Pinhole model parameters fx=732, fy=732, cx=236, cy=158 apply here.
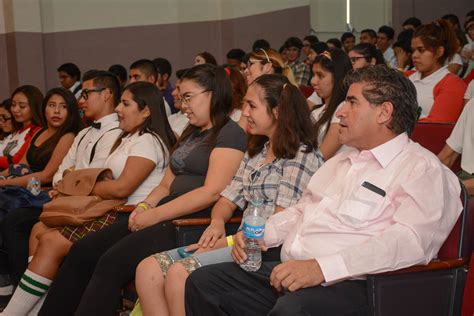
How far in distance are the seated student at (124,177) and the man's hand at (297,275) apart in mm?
1458

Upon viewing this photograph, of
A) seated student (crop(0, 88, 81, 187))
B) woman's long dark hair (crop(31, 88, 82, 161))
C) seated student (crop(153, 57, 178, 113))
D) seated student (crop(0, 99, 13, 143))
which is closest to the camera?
seated student (crop(0, 88, 81, 187))

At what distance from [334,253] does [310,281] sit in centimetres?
14

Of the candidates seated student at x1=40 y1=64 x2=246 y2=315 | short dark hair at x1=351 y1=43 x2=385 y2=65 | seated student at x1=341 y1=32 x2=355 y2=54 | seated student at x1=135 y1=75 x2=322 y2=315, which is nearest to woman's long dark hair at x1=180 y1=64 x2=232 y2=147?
seated student at x1=40 y1=64 x2=246 y2=315

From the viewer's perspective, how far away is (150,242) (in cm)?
313

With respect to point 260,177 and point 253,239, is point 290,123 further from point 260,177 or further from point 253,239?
point 253,239

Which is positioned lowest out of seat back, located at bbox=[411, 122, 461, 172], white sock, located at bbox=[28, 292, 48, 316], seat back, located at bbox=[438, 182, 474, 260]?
white sock, located at bbox=[28, 292, 48, 316]

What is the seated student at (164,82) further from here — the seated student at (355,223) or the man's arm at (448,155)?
the seated student at (355,223)

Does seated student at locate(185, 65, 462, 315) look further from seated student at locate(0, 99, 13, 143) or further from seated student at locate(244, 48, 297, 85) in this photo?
seated student at locate(0, 99, 13, 143)

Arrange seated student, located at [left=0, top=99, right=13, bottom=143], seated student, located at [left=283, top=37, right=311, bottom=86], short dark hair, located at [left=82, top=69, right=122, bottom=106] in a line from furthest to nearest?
seated student, located at [left=283, top=37, right=311, bottom=86]
seated student, located at [left=0, top=99, right=13, bottom=143]
short dark hair, located at [left=82, top=69, right=122, bottom=106]

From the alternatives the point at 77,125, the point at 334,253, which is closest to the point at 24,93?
the point at 77,125

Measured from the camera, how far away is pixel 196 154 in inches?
134

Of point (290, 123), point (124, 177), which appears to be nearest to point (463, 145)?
point (290, 123)

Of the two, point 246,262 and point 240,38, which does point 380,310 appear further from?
point 240,38

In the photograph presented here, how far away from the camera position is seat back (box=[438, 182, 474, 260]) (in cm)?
237
